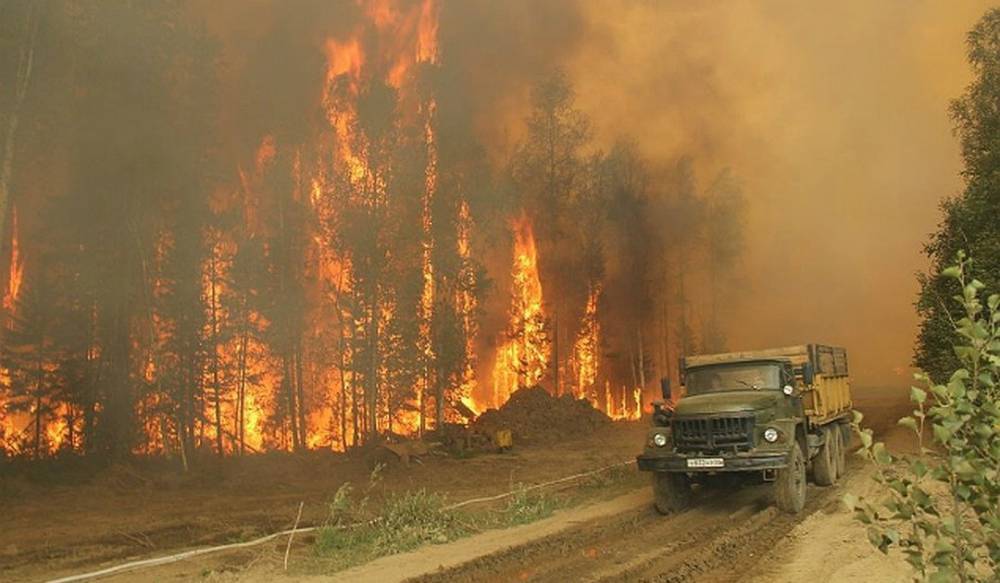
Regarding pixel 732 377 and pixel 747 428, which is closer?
pixel 747 428

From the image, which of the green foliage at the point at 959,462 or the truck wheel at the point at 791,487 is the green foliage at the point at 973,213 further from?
the green foliage at the point at 959,462

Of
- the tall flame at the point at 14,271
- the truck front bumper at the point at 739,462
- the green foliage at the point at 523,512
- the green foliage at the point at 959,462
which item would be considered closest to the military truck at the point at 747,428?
the truck front bumper at the point at 739,462

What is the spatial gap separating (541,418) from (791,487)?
895 inches

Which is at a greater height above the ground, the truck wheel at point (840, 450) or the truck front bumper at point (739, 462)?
the truck front bumper at point (739, 462)

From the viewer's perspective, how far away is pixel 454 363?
35.2 metres

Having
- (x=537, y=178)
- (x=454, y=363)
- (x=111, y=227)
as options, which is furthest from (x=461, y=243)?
(x=111, y=227)

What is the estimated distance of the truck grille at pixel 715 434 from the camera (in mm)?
11938

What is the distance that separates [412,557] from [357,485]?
10.7 meters

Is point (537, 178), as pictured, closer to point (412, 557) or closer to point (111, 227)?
point (111, 227)

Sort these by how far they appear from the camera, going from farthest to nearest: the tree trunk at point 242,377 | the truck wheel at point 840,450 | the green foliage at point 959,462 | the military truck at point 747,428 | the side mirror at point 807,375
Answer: the tree trunk at point 242,377
the truck wheel at point 840,450
the side mirror at point 807,375
the military truck at point 747,428
the green foliage at point 959,462

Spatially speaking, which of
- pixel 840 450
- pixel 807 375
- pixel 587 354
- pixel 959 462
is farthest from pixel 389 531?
pixel 587 354

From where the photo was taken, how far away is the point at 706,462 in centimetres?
1188

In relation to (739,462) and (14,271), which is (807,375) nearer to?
(739,462)

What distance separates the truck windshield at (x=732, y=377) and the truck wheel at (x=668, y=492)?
1891 mm
